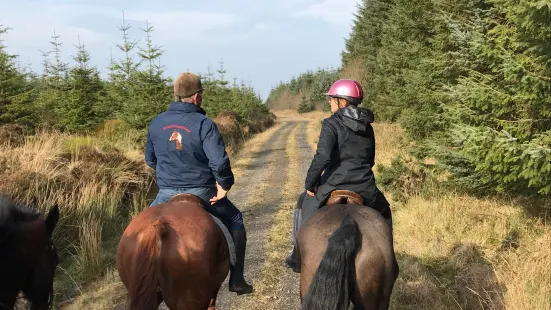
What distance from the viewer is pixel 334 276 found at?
126 inches

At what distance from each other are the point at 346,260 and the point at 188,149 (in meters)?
1.82

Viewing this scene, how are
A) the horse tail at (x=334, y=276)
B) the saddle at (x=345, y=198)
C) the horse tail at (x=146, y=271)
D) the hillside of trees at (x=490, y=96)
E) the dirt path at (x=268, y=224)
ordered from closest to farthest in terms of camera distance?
the horse tail at (x=334, y=276) → the horse tail at (x=146, y=271) → the saddle at (x=345, y=198) → the hillside of trees at (x=490, y=96) → the dirt path at (x=268, y=224)

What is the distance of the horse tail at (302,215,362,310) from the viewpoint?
3.18 metres

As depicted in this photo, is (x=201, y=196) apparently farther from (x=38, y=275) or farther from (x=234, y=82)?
(x=234, y=82)

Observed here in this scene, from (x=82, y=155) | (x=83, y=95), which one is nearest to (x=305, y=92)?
(x=83, y=95)

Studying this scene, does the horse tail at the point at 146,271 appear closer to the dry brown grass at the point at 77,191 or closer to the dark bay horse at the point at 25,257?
the dark bay horse at the point at 25,257

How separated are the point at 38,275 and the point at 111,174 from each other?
633cm

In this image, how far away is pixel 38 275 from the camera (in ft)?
13.0

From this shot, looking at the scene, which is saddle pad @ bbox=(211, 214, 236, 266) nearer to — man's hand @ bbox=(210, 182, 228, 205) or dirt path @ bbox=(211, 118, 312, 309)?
man's hand @ bbox=(210, 182, 228, 205)

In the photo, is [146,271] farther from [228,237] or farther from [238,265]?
[238,265]

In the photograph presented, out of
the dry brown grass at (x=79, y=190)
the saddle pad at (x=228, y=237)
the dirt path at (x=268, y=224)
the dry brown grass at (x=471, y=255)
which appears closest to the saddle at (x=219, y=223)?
the saddle pad at (x=228, y=237)

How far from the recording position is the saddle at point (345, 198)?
4113 millimetres

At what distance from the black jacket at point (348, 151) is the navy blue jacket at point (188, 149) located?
A: 983 mm

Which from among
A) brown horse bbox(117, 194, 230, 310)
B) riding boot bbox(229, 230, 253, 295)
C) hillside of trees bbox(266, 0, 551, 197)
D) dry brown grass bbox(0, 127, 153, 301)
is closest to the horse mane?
brown horse bbox(117, 194, 230, 310)
